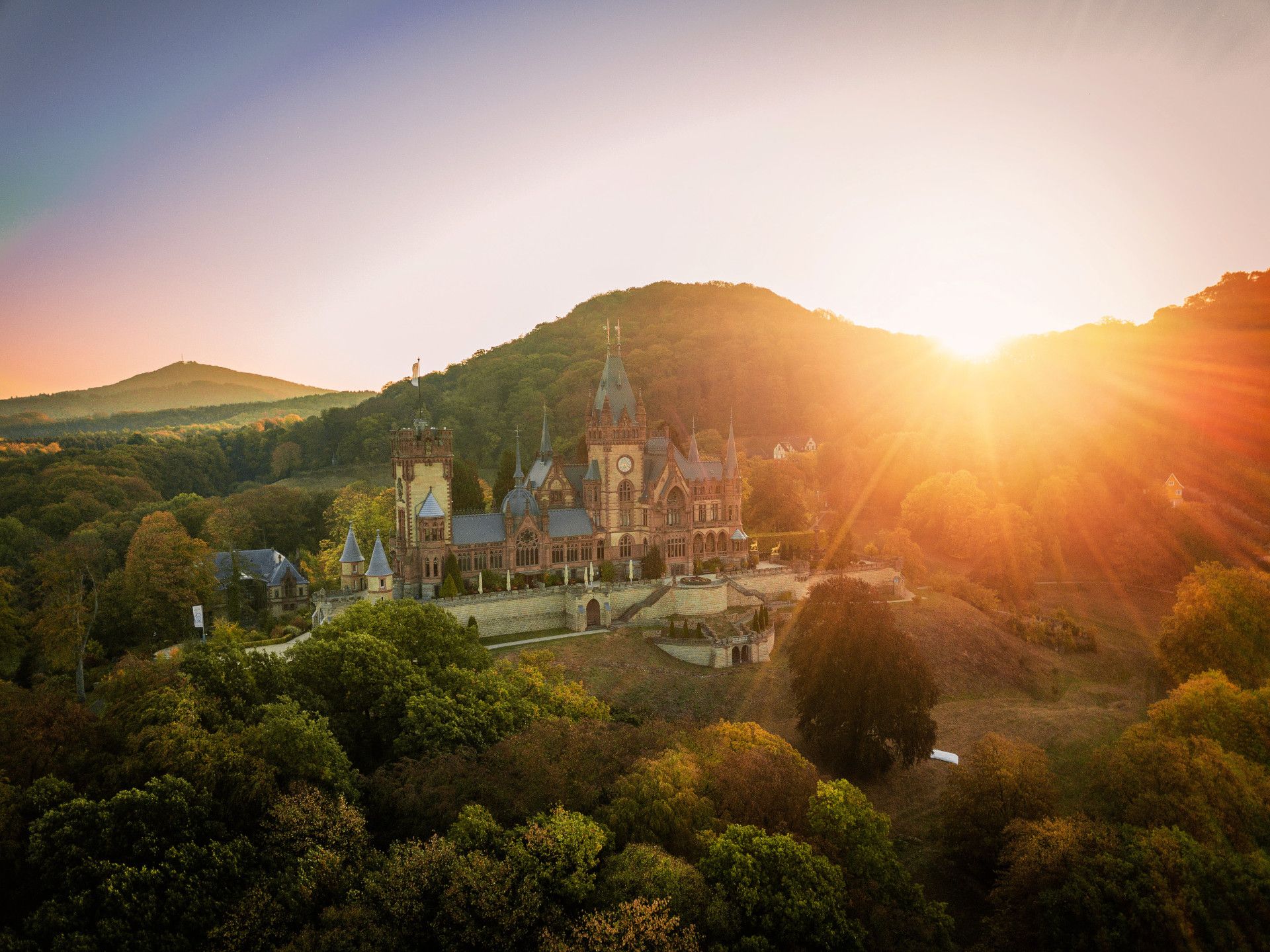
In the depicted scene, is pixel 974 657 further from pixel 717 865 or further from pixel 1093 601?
pixel 717 865

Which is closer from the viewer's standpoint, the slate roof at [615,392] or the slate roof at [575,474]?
the slate roof at [615,392]

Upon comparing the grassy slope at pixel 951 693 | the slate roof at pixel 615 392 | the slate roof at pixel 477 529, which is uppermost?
the slate roof at pixel 615 392

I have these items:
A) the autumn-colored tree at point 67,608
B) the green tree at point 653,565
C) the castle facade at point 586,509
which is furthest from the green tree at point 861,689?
the autumn-colored tree at point 67,608

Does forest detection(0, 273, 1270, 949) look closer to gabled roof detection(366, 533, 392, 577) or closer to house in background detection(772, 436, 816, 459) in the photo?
gabled roof detection(366, 533, 392, 577)

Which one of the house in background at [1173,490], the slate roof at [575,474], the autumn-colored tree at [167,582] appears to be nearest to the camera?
the autumn-colored tree at [167,582]

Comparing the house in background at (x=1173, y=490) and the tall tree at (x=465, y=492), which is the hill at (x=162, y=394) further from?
the house in background at (x=1173, y=490)

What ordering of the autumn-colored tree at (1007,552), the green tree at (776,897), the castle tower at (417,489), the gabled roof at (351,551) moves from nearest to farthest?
the green tree at (776,897) < the gabled roof at (351,551) < the castle tower at (417,489) < the autumn-colored tree at (1007,552)
